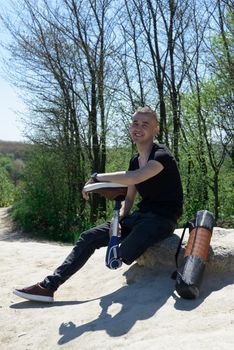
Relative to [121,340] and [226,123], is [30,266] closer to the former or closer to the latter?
[121,340]

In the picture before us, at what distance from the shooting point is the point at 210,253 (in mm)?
3799

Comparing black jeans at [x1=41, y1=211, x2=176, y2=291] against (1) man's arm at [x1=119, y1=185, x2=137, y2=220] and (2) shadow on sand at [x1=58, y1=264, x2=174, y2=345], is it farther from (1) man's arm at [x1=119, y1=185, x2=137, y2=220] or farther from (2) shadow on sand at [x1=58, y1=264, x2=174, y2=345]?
(2) shadow on sand at [x1=58, y1=264, x2=174, y2=345]

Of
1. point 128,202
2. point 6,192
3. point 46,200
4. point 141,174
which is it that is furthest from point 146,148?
point 6,192

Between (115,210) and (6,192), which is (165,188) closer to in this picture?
(115,210)

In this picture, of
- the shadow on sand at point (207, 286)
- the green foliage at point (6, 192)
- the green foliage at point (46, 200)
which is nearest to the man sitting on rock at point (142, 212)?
the shadow on sand at point (207, 286)

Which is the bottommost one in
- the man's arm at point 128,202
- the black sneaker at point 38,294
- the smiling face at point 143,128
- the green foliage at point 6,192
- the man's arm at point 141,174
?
the green foliage at point 6,192

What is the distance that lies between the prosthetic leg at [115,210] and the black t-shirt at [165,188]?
253 mm

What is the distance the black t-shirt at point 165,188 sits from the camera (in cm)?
392

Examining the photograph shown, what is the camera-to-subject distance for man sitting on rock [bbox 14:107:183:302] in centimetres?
377

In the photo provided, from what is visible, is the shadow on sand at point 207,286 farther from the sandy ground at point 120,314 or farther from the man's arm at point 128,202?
the man's arm at point 128,202

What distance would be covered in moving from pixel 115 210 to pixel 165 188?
479mm

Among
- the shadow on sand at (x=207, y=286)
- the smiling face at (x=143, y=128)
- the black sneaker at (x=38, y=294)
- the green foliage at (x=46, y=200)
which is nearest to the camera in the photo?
the shadow on sand at (x=207, y=286)

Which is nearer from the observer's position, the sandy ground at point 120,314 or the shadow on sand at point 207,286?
the sandy ground at point 120,314

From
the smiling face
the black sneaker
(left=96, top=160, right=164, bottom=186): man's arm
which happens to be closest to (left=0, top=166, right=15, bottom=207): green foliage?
the black sneaker
